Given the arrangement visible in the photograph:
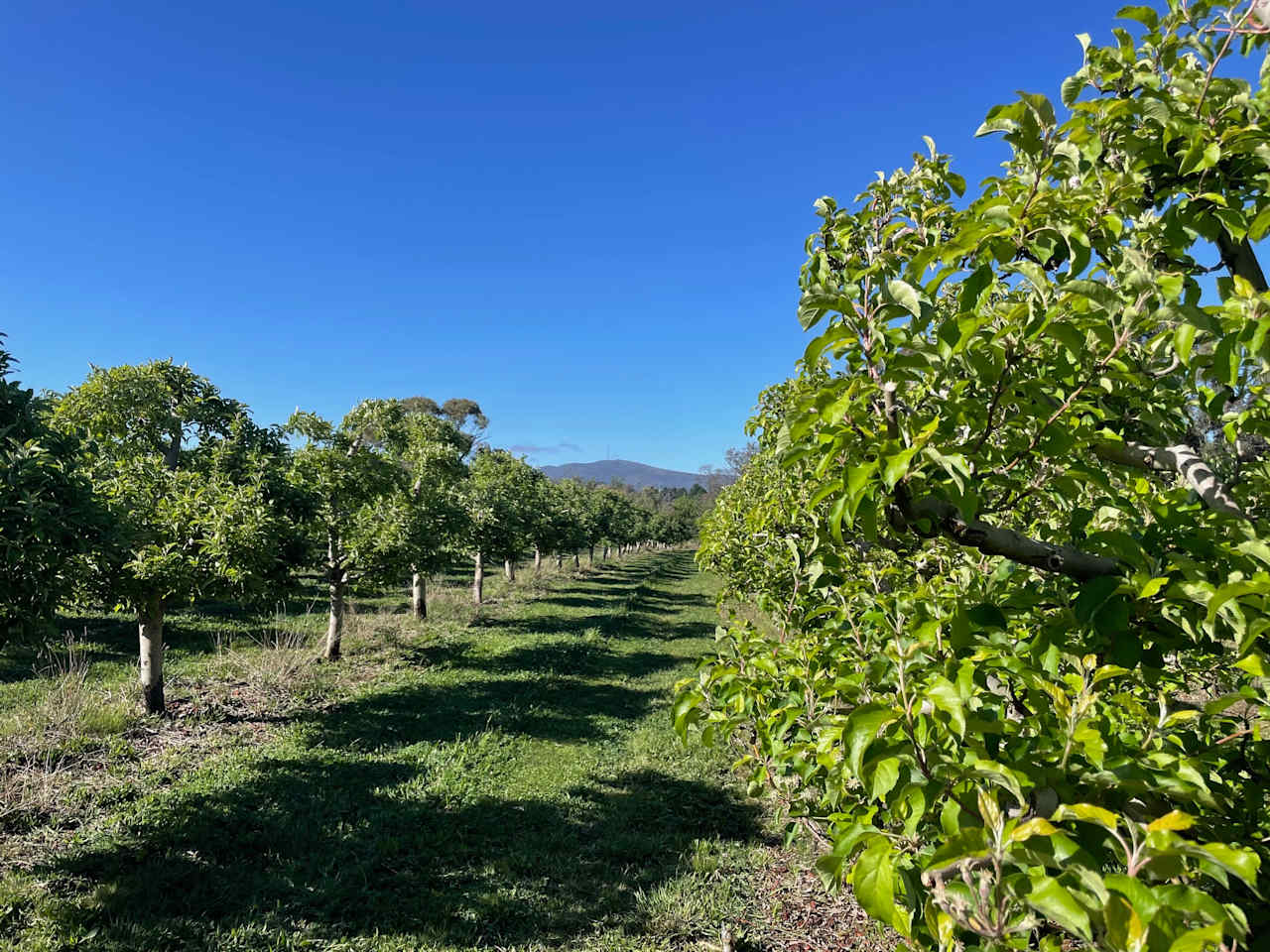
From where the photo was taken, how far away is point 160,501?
30.4 ft

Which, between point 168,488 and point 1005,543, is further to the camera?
point 168,488

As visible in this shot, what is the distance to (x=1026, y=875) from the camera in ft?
4.10

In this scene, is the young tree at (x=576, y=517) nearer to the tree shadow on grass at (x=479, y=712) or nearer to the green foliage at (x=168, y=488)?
the tree shadow on grass at (x=479, y=712)

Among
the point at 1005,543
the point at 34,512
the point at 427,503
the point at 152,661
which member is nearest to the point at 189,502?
the point at 152,661

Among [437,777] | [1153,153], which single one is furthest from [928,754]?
[437,777]

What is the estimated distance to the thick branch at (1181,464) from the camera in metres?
2.13

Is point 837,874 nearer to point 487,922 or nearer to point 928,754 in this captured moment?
point 928,754

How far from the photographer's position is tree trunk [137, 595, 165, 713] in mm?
9508

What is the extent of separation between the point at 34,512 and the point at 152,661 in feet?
20.6

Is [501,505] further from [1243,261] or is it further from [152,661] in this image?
[1243,261]

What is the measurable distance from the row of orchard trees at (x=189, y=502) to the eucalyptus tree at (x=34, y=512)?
12 millimetres

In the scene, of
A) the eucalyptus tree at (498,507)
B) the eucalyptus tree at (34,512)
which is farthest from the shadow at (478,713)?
the eucalyptus tree at (498,507)

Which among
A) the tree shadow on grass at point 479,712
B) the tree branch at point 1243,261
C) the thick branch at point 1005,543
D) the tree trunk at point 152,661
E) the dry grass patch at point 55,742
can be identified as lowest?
the tree shadow on grass at point 479,712

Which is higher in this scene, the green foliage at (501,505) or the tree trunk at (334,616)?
the green foliage at (501,505)
